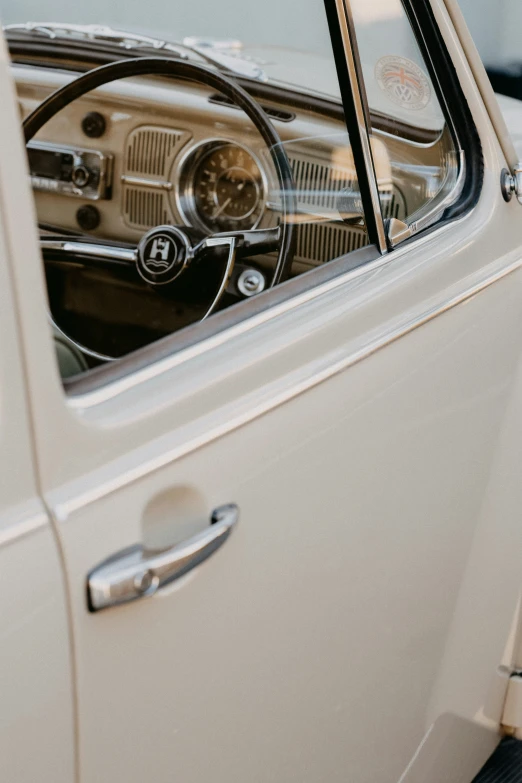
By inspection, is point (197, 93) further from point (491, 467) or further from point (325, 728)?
point (325, 728)

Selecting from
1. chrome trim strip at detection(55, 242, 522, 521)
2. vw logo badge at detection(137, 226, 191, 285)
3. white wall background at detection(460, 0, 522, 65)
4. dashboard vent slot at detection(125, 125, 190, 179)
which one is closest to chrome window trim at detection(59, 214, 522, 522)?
chrome trim strip at detection(55, 242, 522, 521)

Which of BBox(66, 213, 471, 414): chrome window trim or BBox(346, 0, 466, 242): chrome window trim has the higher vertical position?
BBox(346, 0, 466, 242): chrome window trim

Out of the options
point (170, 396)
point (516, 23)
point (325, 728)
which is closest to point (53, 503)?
point (170, 396)

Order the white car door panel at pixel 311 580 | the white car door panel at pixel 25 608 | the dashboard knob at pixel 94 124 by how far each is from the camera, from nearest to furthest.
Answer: the white car door panel at pixel 25 608 → the white car door panel at pixel 311 580 → the dashboard knob at pixel 94 124

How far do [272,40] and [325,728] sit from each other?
1155mm

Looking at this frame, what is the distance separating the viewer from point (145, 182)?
5.79ft

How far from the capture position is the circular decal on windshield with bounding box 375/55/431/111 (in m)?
1.63

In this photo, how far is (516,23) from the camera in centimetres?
929

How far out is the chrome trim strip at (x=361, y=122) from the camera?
1.50 meters

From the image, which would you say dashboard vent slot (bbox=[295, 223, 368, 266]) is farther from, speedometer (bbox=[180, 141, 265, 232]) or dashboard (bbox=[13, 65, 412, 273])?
speedometer (bbox=[180, 141, 265, 232])

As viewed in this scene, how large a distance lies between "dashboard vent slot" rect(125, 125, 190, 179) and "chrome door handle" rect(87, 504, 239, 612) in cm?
93

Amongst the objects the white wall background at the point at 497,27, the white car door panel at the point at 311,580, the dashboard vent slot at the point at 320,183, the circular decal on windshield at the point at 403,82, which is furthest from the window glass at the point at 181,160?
the white wall background at the point at 497,27

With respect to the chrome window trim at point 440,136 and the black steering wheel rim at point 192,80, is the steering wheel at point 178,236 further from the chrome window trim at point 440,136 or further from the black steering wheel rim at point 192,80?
the chrome window trim at point 440,136

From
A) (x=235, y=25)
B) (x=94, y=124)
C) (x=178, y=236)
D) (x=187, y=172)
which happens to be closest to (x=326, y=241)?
(x=178, y=236)
